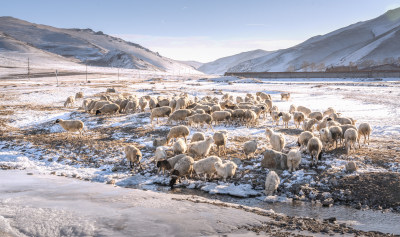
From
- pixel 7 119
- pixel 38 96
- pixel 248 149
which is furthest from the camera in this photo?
pixel 38 96

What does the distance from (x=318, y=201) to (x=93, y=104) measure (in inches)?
710

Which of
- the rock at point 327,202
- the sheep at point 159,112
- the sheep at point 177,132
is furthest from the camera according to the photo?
the sheep at point 159,112

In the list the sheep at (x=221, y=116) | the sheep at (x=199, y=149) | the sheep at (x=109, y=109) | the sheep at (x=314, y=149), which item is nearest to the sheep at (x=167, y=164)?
the sheep at (x=199, y=149)

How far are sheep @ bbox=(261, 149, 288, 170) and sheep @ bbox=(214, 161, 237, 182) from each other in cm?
141

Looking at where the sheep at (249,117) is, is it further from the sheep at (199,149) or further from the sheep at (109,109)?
the sheep at (109,109)

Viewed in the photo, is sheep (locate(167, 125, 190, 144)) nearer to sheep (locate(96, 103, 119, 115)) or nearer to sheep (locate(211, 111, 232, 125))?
sheep (locate(211, 111, 232, 125))

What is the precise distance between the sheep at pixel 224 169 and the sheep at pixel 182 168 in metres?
0.86

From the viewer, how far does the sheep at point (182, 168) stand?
9765 millimetres

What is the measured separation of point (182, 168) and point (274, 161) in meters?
3.08

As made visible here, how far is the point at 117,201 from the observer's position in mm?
8234

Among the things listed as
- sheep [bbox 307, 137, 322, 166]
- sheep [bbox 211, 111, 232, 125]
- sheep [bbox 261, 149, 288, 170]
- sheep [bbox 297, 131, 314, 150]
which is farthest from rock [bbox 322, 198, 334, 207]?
sheep [bbox 211, 111, 232, 125]

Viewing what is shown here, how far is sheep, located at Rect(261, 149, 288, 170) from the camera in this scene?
1053 centimetres

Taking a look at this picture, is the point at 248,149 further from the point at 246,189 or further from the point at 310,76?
the point at 310,76

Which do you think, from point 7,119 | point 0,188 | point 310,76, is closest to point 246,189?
point 0,188
